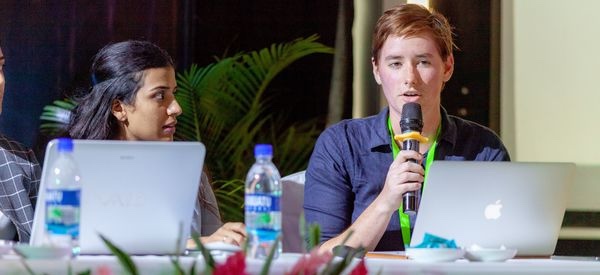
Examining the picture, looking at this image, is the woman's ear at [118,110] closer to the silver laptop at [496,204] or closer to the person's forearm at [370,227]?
the person's forearm at [370,227]

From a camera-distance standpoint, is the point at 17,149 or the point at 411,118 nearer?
the point at 411,118

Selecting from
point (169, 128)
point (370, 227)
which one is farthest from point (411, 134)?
point (169, 128)

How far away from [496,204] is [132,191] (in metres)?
0.69

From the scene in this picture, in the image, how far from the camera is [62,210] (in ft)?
5.94

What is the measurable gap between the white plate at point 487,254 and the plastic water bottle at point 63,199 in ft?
2.33

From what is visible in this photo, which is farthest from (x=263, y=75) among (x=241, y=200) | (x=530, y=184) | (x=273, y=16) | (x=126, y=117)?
(x=530, y=184)

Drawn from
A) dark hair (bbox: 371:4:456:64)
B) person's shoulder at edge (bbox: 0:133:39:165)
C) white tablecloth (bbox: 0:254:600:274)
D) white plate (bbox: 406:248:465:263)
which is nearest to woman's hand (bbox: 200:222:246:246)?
white tablecloth (bbox: 0:254:600:274)

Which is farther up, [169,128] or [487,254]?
[169,128]

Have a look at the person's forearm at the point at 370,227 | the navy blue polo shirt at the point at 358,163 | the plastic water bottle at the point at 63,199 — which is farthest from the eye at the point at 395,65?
the plastic water bottle at the point at 63,199

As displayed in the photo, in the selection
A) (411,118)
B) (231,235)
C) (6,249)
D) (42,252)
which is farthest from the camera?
(411,118)

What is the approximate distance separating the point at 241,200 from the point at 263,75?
60 cm

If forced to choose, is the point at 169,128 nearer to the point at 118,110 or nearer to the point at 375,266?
the point at 118,110

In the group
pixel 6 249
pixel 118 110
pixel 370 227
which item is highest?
pixel 118 110

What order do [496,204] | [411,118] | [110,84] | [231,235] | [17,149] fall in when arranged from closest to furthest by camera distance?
[496,204]
[231,235]
[411,118]
[17,149]
[110,84]
